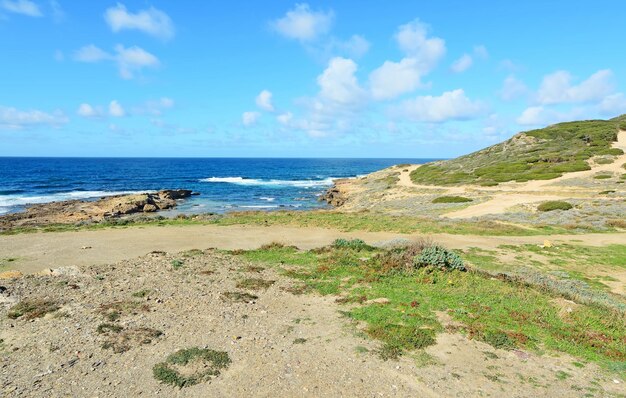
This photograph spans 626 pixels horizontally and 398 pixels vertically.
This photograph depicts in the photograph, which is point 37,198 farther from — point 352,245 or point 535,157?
point 535,157

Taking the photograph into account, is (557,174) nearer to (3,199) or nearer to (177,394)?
(177,394)

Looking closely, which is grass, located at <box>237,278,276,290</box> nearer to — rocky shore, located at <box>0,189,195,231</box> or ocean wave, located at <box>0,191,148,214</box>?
rocky shore, located at <box>0,189,195,231</box>

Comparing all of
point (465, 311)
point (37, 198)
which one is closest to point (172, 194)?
point (37, 198)

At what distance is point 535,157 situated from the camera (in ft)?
256

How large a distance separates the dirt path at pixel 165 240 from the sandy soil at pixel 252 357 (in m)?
8.22

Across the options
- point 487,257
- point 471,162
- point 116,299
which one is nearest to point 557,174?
point 471,162

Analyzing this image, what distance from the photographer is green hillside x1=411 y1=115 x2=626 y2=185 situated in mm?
65938

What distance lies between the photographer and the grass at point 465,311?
428 inches

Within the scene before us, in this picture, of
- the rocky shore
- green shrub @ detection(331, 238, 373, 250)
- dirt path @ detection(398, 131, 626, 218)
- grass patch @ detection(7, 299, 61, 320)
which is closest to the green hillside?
dirt path @ detection(398, 131, 626, 218)

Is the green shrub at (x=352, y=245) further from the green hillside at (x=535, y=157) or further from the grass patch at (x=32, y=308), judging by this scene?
the green hillside at (x=535, y=157)

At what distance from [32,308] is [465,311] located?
1478 cm

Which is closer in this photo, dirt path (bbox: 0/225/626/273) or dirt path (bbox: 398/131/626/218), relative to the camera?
dirt path (bbox: 0/225/626/273)

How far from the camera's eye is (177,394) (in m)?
8.73

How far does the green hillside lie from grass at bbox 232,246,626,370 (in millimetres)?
52577
